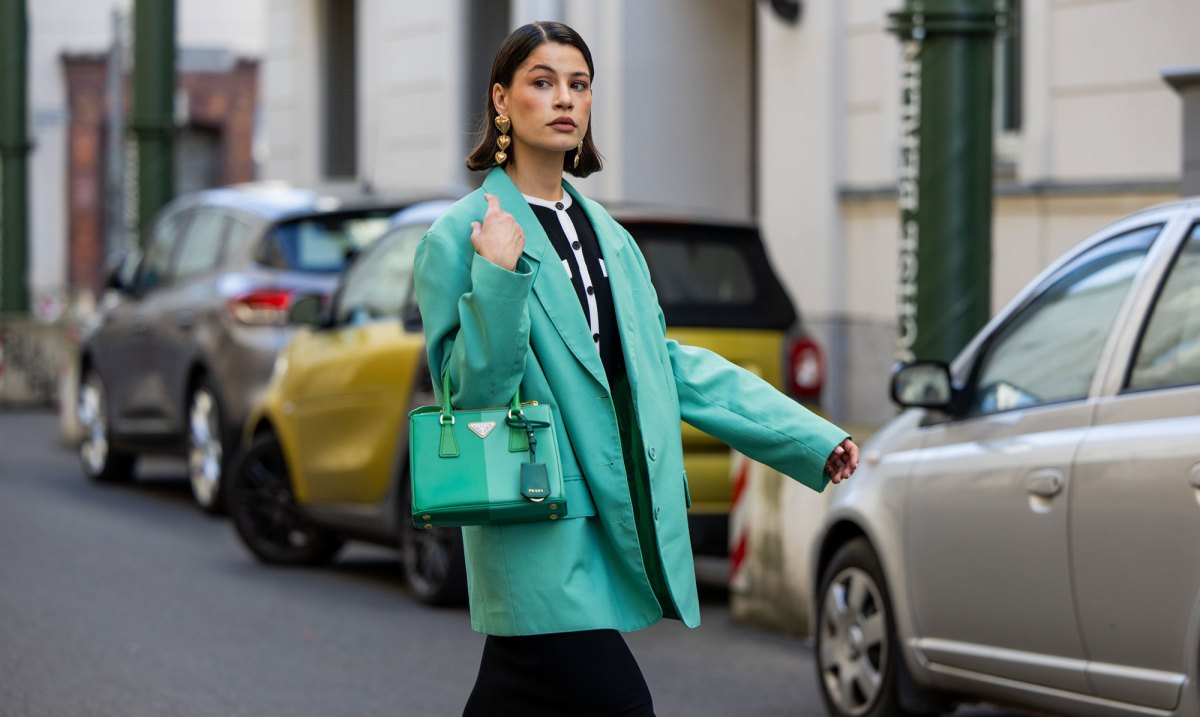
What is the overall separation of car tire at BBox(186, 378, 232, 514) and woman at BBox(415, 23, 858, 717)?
9261mm

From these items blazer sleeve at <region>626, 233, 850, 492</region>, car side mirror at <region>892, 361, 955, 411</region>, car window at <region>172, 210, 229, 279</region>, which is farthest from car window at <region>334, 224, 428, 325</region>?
blazer sleeve at <region>626, 233, 850, 492</region>

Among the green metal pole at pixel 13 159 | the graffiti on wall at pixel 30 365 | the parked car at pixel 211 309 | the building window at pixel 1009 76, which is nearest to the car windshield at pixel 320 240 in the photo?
the parked car at pixel 211 309

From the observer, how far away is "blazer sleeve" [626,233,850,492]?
4406mm

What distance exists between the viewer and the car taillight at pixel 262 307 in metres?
13.2

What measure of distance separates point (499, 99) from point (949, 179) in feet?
18.2

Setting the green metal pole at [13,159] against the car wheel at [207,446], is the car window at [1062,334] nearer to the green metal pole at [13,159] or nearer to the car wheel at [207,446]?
the car wheel at [207,446]

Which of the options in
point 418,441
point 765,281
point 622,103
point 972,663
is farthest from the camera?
point 622,103

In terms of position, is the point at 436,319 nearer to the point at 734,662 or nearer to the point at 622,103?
the point at 734,662

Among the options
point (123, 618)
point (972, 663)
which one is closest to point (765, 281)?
point (123, 618)

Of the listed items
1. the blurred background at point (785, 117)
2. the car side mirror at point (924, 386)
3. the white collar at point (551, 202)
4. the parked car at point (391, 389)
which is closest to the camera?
the white collar at point (551, 202)

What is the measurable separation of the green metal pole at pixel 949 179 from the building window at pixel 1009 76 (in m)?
5.39

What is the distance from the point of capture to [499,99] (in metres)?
4.32

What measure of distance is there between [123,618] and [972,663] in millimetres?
4283

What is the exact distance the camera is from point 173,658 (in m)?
8.42
